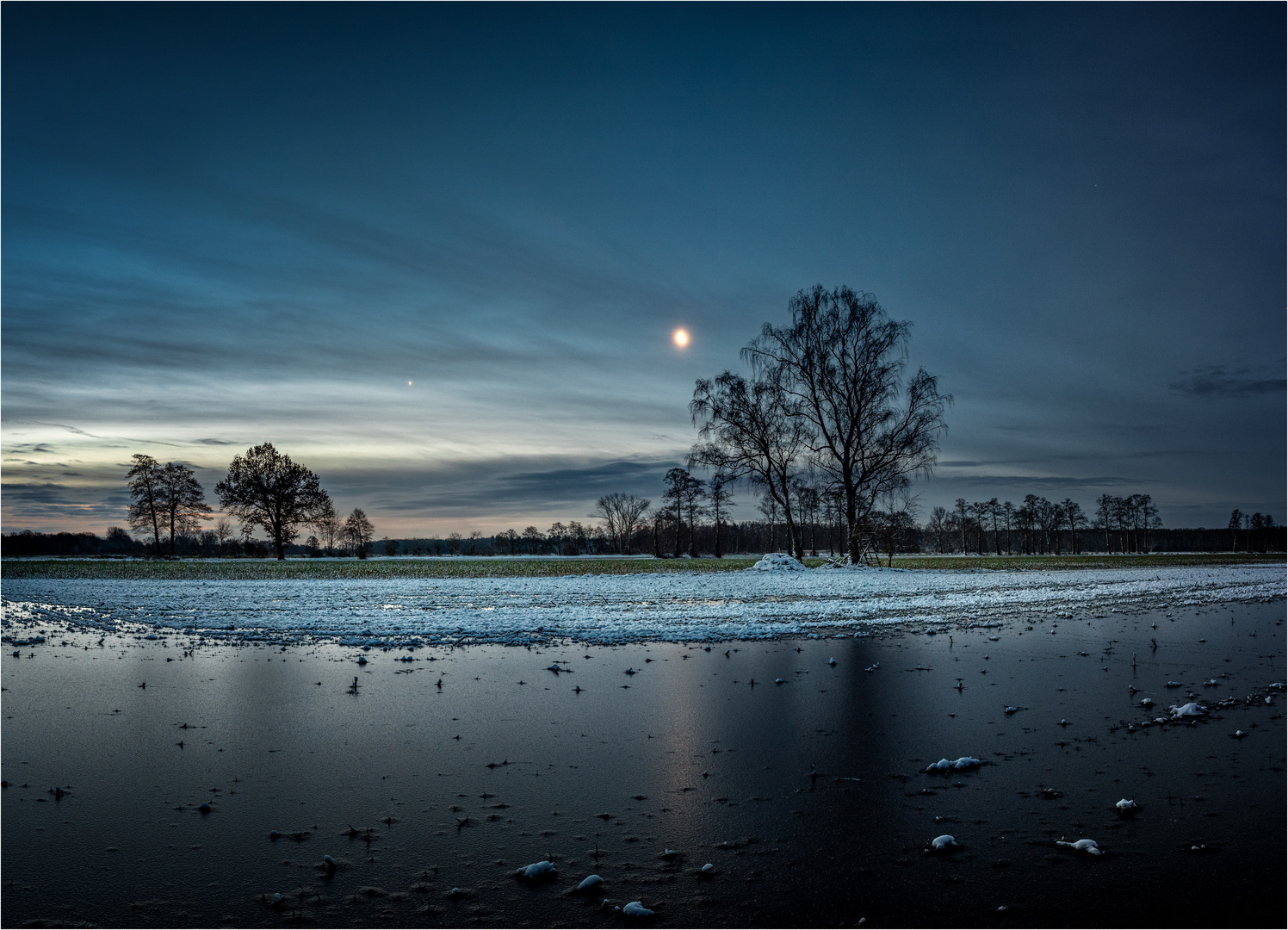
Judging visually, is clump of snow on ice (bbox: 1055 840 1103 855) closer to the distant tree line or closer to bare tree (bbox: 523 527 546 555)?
the distant tree line

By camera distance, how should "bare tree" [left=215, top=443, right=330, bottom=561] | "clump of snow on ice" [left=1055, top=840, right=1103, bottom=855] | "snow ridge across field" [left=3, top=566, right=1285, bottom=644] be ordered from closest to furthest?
"clump of snow on ice" [left=1055, top=840, right=1103, bottom=855], "snow ridge across field" [left=3, top=566, right=1285, bottom=644], "bare tree" [left=215, top=443, right=330, bottom=561]

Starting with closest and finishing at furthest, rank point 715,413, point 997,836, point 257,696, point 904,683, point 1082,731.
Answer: point 997,836
point 1082,731
point 257,696
point 904,683
point 715,413

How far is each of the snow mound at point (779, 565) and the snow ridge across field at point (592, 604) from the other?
130cm

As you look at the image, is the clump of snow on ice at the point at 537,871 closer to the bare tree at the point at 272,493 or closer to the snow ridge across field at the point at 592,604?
the snow ridge across field at the point at 592,604

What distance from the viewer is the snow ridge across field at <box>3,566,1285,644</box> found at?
13328 millimetres

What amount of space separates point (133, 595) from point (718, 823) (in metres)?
24.3

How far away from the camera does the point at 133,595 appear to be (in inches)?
874


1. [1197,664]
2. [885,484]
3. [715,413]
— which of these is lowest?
[1197,664]

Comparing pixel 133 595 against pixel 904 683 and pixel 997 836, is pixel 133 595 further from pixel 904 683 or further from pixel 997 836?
pixel 997 836

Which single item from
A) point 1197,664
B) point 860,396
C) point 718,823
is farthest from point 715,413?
point 718,823

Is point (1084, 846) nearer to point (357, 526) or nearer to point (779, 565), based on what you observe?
point (779, 565)

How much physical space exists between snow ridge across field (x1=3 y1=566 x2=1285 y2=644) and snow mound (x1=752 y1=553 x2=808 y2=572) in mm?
1302

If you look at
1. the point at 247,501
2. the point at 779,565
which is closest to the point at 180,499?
the point at 247,501

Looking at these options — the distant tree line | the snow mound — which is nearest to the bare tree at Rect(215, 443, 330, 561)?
the distant tree line
